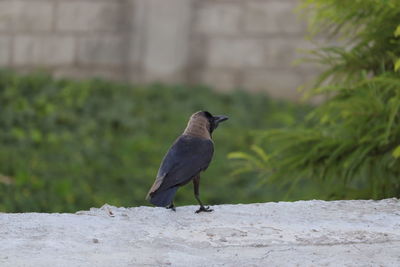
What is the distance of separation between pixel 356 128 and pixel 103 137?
10.6 ft

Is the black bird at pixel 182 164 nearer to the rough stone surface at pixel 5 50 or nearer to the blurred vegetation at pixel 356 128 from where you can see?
the blurred vegetation at pixel 356 128

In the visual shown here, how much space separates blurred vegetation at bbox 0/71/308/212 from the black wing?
2.62 meters

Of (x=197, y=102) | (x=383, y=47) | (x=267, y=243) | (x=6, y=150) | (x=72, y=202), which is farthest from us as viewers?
(x=197, y=102)

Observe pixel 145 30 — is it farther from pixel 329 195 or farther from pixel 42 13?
pixel 329 195

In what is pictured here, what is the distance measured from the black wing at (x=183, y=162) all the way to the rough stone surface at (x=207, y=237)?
15 cm

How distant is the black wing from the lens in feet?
10.6

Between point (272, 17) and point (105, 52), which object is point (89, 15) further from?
point (272, 17)

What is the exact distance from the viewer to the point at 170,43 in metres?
7.91

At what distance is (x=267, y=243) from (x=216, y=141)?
13.4 ft

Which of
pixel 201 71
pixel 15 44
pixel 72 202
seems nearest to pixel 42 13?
pixel 15 44

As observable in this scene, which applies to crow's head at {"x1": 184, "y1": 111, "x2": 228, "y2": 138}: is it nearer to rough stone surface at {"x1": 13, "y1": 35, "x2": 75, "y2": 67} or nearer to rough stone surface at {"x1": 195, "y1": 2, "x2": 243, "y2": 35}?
rough stone surface at {"x1": 195, "y1": 2, "x2": 243, "y2": 35}

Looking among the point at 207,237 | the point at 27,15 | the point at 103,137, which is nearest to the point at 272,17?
the point at 103,137

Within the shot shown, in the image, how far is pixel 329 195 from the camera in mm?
4309

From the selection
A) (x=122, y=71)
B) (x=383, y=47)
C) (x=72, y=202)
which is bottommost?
(x=72, y=202)
